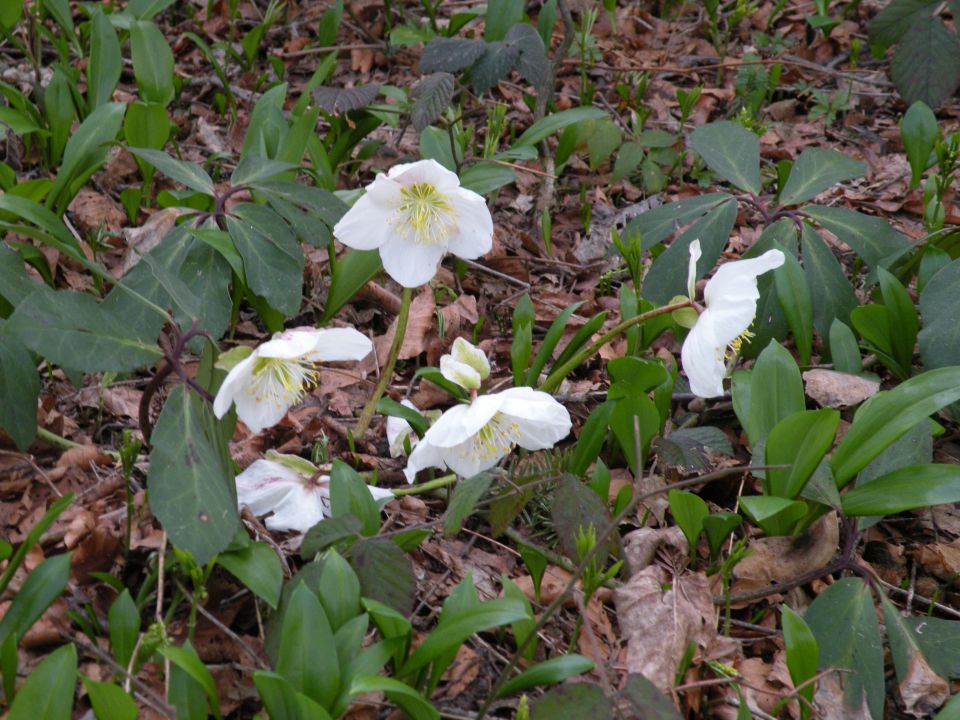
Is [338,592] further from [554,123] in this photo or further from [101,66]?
[101,66]

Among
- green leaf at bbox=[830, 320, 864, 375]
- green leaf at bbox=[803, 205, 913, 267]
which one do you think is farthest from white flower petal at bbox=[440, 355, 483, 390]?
green leaf at bbox=[803, 205, 913, 267]

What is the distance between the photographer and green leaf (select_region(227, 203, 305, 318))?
6.20ft

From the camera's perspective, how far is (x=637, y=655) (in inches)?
62.7

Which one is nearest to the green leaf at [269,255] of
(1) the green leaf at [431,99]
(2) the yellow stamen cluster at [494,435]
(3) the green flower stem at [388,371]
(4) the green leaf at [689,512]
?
(3) the green flower stem at [388,371]

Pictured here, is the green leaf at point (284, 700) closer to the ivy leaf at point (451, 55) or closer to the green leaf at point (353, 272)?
the green leaf at point (353, 272)

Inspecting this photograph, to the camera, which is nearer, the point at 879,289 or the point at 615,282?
the point at 879,289

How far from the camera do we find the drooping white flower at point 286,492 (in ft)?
5.53

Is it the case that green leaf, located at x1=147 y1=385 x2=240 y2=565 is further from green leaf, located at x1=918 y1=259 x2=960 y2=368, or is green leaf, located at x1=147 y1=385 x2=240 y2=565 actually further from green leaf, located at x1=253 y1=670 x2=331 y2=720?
green leaf, located at x1=918 y1=259 x2=960 y2=368

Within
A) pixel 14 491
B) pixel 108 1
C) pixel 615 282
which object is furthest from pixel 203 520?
pixel 108 1

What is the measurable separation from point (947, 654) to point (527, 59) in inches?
73.8

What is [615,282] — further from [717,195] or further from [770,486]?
[770,486]

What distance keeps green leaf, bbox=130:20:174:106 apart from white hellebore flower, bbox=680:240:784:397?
1.85 metres

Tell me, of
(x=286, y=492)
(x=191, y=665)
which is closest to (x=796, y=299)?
(x=286, y=492)

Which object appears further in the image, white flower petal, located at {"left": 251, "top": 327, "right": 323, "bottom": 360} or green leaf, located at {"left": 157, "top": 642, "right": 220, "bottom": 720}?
white flower petal, located at {"left": 251, "top": 327, "right": 323, "bottom": 360}
